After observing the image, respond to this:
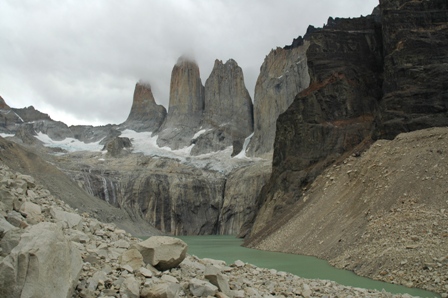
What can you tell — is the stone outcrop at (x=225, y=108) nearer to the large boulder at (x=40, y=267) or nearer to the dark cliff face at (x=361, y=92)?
the dark cliff face at (x=361, y=92)

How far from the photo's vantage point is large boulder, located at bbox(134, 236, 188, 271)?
9.30 m

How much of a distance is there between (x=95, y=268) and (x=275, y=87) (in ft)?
315

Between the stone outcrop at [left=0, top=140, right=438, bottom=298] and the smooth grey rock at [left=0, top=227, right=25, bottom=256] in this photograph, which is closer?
the smooth grey rock at [left=0, top=227, right=25, bottom=256]

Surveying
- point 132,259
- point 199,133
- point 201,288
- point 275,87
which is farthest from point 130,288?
point 199,133

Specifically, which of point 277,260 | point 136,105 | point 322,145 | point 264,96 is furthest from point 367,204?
point 136,105

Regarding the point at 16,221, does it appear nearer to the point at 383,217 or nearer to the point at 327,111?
the point at 383,217

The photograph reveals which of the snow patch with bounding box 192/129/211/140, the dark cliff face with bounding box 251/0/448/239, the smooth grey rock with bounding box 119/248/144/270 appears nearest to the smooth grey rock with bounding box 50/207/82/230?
the smooth grey rock with bounding box 119/248/144/270

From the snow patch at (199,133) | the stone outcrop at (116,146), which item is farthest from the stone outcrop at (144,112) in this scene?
the stone outcrop at (116,146)

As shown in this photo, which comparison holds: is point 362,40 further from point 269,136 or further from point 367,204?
point 269,136

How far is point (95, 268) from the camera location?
26.5 feet

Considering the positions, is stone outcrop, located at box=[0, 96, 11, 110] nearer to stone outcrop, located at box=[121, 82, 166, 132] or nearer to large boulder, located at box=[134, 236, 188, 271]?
stone outcrop, located at box=[121, 82, 166, 132]

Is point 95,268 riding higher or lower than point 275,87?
lower

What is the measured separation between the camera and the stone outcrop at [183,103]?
123m

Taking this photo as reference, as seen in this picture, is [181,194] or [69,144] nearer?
[181,194]
